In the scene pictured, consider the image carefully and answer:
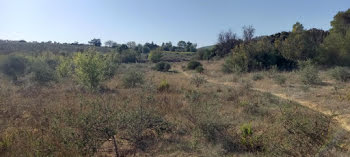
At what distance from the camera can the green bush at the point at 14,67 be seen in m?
15.9

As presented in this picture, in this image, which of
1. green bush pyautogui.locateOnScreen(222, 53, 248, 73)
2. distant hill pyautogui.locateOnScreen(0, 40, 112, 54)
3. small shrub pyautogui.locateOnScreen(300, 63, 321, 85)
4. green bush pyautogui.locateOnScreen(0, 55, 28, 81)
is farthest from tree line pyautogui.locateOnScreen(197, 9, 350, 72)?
distant hill pyautogui.locateOnScreen(0, 40, 112, 54)

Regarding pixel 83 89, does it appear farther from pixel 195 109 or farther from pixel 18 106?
pixel 195 109

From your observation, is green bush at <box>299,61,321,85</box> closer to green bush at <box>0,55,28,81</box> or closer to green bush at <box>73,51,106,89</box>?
green bush at <box>73,51,106,89</box>

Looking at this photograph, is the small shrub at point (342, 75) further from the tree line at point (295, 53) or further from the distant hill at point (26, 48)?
the distant hill at point (26, 48)

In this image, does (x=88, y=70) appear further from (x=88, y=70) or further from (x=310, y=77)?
(x=310, y=77)

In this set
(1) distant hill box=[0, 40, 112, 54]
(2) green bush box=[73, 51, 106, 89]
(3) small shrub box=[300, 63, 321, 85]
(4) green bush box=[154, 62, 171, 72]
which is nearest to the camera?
(2) green bush box=[73, 51, 106, 89]

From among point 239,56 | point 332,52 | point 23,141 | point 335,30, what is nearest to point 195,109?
point 23,141

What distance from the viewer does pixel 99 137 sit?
455 cm

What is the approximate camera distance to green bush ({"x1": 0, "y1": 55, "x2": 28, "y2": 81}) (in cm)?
1586

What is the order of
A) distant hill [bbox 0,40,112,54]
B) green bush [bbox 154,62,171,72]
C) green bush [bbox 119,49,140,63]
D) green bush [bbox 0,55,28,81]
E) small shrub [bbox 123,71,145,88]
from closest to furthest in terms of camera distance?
1. small shrub [bbox 123,71,145,88]
2. green bush [bbox 0,55,28,81]
3. green bush [bbox 154,62,171,72]
4. distant hill [bbox 0,40,112,54]
5. green bush [bbox 119,49,140,63]

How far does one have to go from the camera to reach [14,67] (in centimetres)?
1670

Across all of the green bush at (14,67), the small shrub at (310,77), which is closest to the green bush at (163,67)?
the green bush at (14,67)

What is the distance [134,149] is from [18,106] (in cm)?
582

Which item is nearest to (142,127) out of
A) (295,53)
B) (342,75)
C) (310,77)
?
(310,77)
